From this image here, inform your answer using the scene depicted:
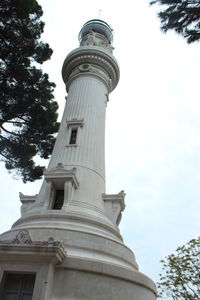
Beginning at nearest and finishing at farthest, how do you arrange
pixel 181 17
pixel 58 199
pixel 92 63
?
pixel 181 17
pixel 58 199
pixel 92 63

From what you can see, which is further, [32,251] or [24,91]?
[24,91]

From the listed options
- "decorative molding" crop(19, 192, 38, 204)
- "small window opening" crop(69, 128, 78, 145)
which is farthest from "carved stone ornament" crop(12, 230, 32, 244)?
"small window opening" crop(69, 128, 78, 145)

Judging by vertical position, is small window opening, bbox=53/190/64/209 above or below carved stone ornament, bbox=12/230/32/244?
above

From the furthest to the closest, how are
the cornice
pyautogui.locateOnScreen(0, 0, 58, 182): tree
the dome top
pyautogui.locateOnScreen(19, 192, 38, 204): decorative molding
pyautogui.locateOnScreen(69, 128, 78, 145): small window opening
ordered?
1. the dome top
2. the cornice
3. pyautogui.locateOnScreen(69, 128, 78, 145): small window opening
4. pyautogui.locateOnScreen(19, 192, 38, 204): decorative molding
5. pyautogui.locateOnScreen(0, 0, 58, 182): tree

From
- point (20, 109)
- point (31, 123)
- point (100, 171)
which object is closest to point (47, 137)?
point (31, 123)

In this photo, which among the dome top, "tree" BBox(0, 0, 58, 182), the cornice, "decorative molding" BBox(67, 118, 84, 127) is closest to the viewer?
"tree" BBox(0, 0, 58, 182)

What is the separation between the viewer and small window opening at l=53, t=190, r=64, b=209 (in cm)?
1270

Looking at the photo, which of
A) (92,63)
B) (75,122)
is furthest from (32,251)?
(92,63)

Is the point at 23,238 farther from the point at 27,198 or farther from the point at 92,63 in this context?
the point at 92,63

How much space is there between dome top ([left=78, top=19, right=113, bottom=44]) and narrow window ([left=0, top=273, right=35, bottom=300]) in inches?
673

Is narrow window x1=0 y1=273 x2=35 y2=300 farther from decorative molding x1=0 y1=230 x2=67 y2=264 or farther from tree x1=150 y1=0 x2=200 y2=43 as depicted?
tree x1=150 y1=0 x2=200 y2=43

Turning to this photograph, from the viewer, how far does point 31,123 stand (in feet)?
49.4

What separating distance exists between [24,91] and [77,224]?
257 inches

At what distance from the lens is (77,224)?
447 inches
